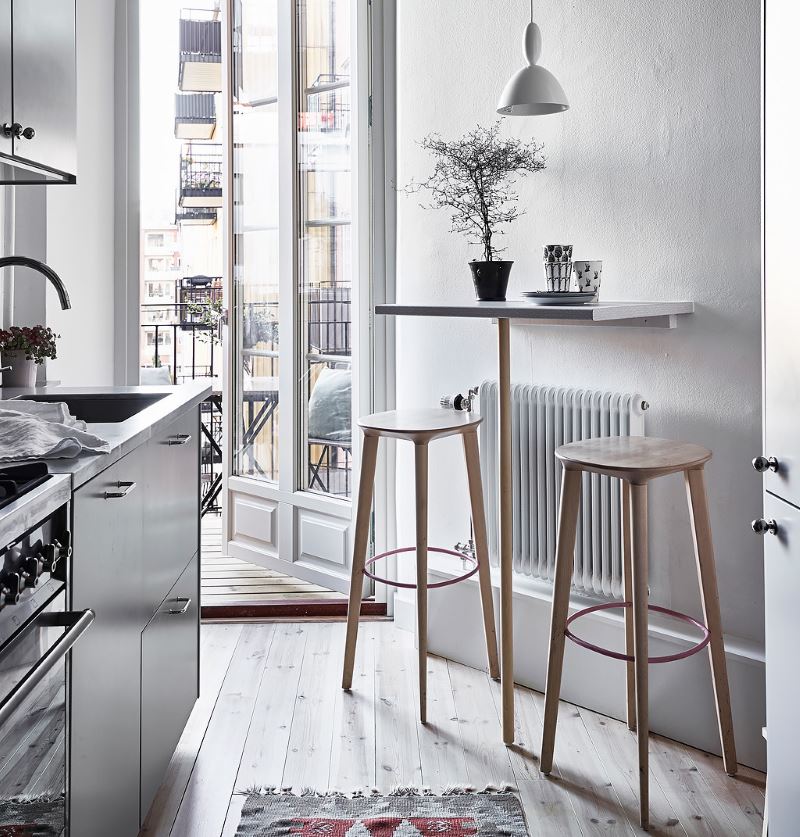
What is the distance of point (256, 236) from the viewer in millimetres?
3924

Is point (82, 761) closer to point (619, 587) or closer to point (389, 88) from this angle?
point (619, 587)

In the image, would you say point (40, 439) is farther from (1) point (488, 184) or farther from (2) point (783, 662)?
(1) point (488, 184)

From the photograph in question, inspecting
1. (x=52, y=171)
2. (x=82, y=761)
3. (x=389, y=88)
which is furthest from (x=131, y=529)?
(x=389, y=88)

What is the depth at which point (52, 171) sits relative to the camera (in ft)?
7.46

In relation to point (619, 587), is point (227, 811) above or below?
below

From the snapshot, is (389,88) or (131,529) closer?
(131,529)

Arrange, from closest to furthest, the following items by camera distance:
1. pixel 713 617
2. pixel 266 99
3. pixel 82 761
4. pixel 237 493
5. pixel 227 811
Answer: pixel 82 761
pixel 227 811
pixel 713 617
pixel 266 99
pixel 237 493

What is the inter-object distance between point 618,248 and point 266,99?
1910mm

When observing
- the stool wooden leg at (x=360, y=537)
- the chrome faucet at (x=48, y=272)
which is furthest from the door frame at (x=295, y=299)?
the chrome faucet at (x=48, y=272)

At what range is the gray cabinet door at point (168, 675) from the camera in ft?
6.19

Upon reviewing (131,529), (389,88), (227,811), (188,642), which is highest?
(389,88)

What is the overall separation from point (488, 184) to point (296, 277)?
1.31 metres

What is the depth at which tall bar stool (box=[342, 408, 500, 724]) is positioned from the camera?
8.45 feet

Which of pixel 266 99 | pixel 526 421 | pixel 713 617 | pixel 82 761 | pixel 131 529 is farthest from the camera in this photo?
pixel 266 99
